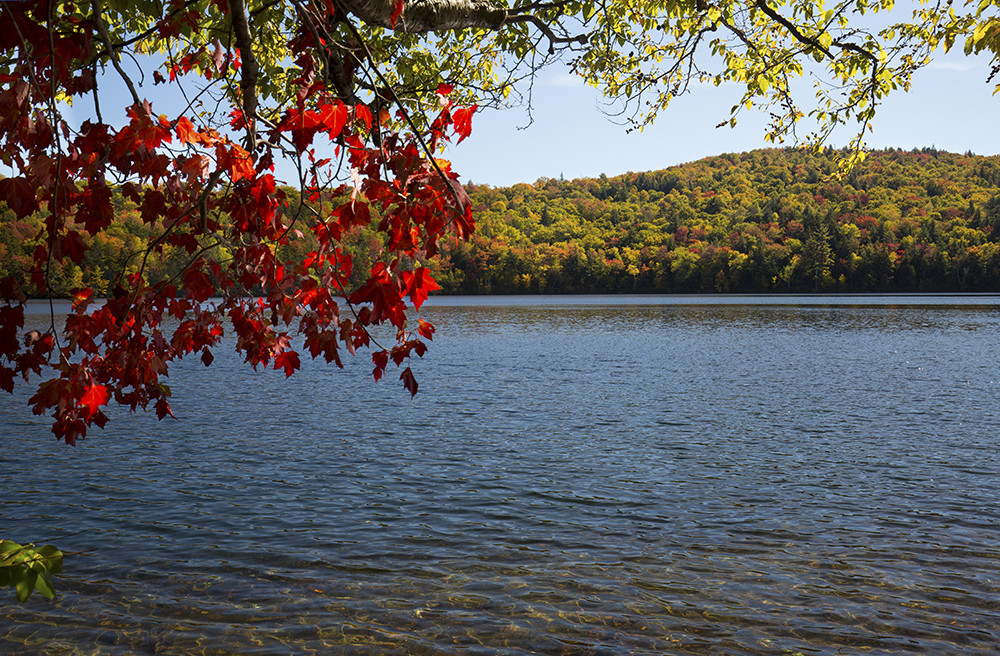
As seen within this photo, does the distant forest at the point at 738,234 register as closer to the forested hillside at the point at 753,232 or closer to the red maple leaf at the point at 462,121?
the forested hillside at the point at 753,232

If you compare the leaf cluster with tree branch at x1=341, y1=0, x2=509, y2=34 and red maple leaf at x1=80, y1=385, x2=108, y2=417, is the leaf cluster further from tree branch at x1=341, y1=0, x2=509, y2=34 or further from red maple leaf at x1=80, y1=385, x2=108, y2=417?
tree branch at x1=341, y1=0, x2=509, y2=34

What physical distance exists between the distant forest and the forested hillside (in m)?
0.22

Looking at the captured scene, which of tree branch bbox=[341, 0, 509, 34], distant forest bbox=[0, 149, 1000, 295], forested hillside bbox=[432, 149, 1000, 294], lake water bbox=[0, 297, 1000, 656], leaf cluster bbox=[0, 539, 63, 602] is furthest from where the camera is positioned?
forested hillside bbox=[432, 149, 1000, 294]

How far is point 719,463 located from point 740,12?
741 centimetres

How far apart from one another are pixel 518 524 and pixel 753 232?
128 m

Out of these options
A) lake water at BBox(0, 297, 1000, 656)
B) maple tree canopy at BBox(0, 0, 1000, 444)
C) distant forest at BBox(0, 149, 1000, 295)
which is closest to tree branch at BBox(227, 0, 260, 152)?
maple tree canopy at BBox(0, 0, 1000, 444)

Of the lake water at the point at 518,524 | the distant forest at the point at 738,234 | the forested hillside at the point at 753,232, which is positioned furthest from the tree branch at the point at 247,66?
the forested hillside at the point at 753,232

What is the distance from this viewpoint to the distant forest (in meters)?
111

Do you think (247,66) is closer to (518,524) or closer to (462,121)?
(462,121)

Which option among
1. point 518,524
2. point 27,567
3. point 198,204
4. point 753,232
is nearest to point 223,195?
point 198,204

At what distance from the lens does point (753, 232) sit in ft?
421

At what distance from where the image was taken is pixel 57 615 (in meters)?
6.98

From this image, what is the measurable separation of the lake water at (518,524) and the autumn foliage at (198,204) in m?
3.43

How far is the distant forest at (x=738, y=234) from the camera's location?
111 meters
